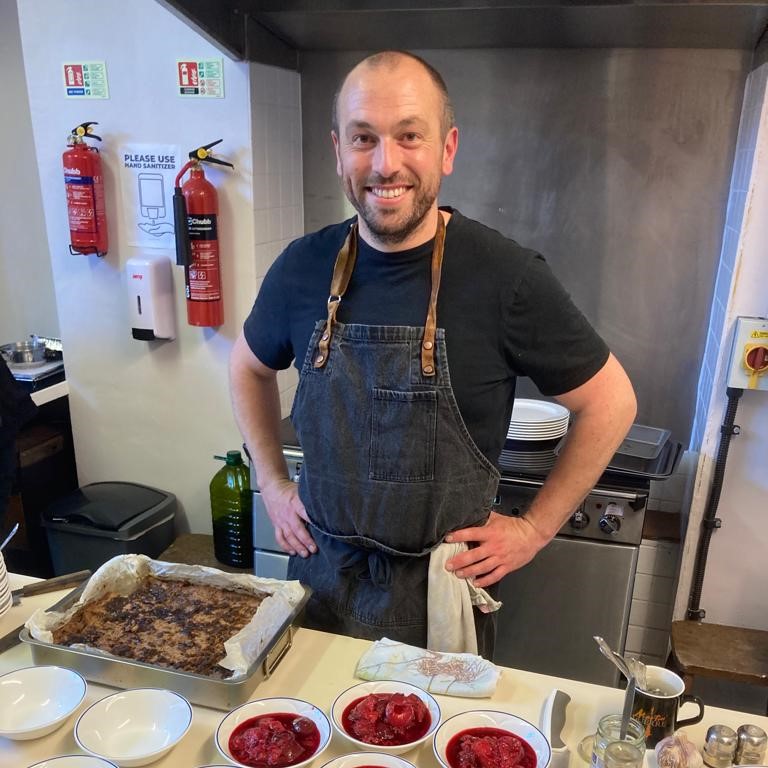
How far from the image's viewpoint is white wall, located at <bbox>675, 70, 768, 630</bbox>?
1841 mm

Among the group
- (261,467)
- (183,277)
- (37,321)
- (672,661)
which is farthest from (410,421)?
(37,321)

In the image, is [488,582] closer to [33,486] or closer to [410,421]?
[410,421]

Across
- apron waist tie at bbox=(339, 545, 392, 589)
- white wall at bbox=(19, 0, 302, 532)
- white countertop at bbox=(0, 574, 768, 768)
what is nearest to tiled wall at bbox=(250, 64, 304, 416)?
white wall at bbox=(19, 0, 302, 532)

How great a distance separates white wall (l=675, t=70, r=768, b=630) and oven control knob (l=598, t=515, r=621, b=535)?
0.69 ft

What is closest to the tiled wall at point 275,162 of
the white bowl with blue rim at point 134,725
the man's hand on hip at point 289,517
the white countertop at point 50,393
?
the white countertop at point 50,393

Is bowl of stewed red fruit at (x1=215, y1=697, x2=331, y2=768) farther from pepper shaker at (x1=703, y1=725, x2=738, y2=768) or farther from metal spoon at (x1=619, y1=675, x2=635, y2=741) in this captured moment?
pepper shaker at (x1=703, y1=725, x2=738, y2=768)

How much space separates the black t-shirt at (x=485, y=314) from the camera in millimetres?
1307

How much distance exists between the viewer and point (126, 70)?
2.37m

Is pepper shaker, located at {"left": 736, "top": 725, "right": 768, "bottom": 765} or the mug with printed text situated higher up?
the mug with printed text

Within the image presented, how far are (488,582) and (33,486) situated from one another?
79.0 inches

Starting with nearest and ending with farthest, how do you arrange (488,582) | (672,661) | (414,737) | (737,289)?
(414,737) → (488,582) → (737,289) → (672,661)

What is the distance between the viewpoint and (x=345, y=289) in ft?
4.54

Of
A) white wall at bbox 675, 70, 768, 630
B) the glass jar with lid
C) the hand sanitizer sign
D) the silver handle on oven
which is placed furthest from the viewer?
the hand sanitizer sign

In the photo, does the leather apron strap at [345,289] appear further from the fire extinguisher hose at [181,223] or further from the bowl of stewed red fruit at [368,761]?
the fire extinguisher hose at [181,223]
